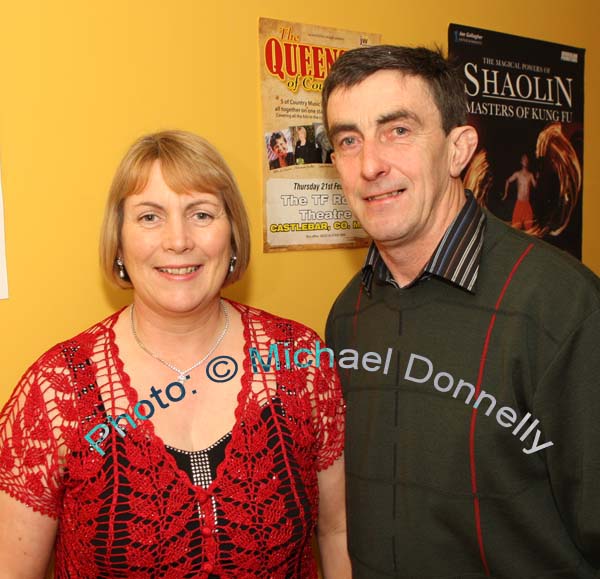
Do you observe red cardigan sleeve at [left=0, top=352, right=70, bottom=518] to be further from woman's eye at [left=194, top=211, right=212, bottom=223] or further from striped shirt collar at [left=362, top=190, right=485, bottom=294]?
striped shirt collar at [left=362, top=190, right=485, bottom=294]

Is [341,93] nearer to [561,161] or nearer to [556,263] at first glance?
[556,263]

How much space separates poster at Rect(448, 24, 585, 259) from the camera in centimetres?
217

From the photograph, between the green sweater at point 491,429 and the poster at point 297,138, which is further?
the poster at point 297,138

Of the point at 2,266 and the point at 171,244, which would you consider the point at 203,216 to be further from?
the point at 2,266

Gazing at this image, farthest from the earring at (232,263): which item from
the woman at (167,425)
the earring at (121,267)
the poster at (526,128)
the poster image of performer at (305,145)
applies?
the poster at (526,128)

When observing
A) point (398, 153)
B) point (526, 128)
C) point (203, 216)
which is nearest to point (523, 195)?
point (526, 128)

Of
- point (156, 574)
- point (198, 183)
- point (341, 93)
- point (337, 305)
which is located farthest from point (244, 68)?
point (156, 574)

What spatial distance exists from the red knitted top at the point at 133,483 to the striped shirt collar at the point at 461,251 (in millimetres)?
417

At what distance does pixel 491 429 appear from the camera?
1.22 m

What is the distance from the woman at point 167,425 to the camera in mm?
1240

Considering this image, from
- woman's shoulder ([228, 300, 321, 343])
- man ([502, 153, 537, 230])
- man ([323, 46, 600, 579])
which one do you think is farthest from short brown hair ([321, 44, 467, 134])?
man ([502, 153, 537, 230])

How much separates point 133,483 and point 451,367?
0.63 m

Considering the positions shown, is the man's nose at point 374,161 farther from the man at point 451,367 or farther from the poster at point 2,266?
the poster at point 2,266

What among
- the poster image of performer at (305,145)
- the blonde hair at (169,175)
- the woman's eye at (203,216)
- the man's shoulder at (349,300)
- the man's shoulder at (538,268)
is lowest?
the man's shoulder at (349,300)
